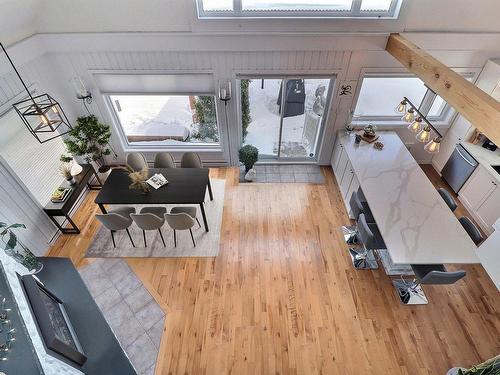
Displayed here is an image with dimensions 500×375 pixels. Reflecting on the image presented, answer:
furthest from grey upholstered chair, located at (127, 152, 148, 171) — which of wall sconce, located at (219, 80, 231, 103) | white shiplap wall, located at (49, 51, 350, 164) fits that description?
wall sconce, located at (219, 80, 231, 103)

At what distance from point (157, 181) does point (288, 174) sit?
2.72 m

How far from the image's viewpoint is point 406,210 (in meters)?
3.81

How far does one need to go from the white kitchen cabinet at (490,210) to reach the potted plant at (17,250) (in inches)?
269

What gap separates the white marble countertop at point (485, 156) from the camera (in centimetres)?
433

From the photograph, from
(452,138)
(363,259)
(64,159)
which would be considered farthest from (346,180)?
(64,159)

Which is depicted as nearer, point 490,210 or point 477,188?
point 490,210

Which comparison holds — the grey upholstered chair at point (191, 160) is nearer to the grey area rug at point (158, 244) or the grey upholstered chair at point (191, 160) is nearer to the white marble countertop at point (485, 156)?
the grey area rug at point (158, 244)

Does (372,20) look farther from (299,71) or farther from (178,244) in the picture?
(178,244)

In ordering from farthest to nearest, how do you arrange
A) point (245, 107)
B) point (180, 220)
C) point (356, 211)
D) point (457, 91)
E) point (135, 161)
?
point (245, 107)
point (135, 161)
point (356, 211)
point (180, 220)
point (457, 91)

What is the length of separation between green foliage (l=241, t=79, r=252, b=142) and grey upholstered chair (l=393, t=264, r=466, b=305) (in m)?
3.74

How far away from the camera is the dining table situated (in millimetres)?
4176

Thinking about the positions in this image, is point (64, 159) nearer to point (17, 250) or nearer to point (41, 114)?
point (17, 250)

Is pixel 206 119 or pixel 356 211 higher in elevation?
pixel 206 119

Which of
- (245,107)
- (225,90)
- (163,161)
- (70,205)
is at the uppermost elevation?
(225,90)
